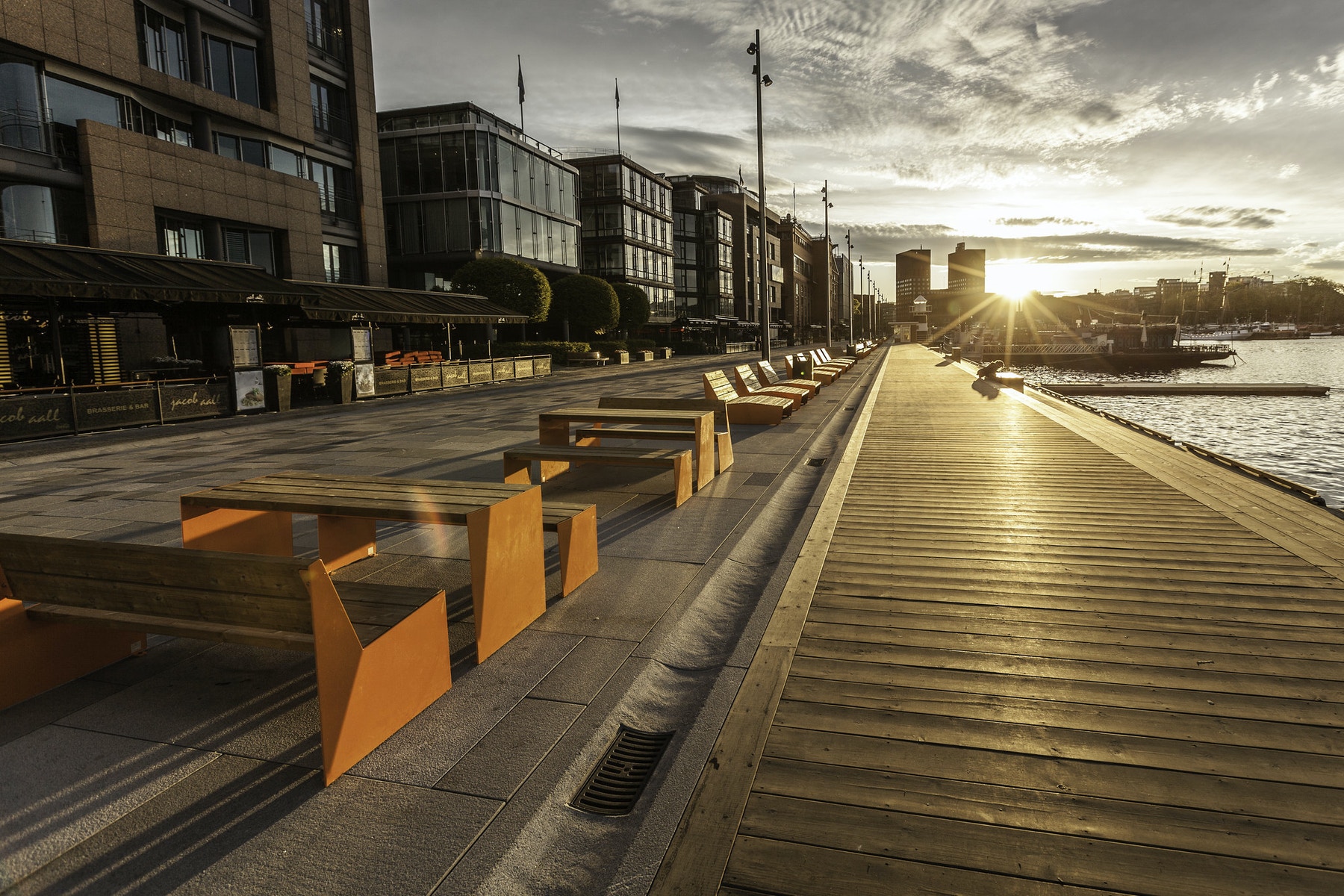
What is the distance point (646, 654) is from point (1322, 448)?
101 ft

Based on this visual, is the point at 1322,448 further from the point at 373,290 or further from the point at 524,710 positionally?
the point at 373,290

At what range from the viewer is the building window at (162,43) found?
25.6 m

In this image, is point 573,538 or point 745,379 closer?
point 573,538

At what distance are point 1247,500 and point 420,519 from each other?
7578 millimetres

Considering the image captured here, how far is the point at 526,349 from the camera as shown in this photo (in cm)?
4075

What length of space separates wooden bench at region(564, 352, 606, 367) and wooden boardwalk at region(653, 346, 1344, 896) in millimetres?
37490

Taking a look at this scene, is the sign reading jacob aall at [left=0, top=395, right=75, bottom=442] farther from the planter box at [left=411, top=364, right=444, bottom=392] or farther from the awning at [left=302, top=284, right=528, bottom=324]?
the planter box at [left=411, top=364, right=444, bottom=392]

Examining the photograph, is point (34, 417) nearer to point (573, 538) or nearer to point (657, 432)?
point (657, 432)

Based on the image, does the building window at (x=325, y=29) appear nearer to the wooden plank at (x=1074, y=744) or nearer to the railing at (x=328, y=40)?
the railing at (x=328, y=40)

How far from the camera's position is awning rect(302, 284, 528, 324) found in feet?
80.0

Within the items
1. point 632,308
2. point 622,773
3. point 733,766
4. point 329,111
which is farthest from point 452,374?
point 632,308

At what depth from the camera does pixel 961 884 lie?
2365 millimetres

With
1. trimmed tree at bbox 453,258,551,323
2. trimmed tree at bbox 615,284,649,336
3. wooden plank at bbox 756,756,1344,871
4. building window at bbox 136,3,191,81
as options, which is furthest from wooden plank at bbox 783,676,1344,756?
trimmed tree at bbox 615,284,649,336

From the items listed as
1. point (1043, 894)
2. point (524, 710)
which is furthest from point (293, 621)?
point (1043, 894)
